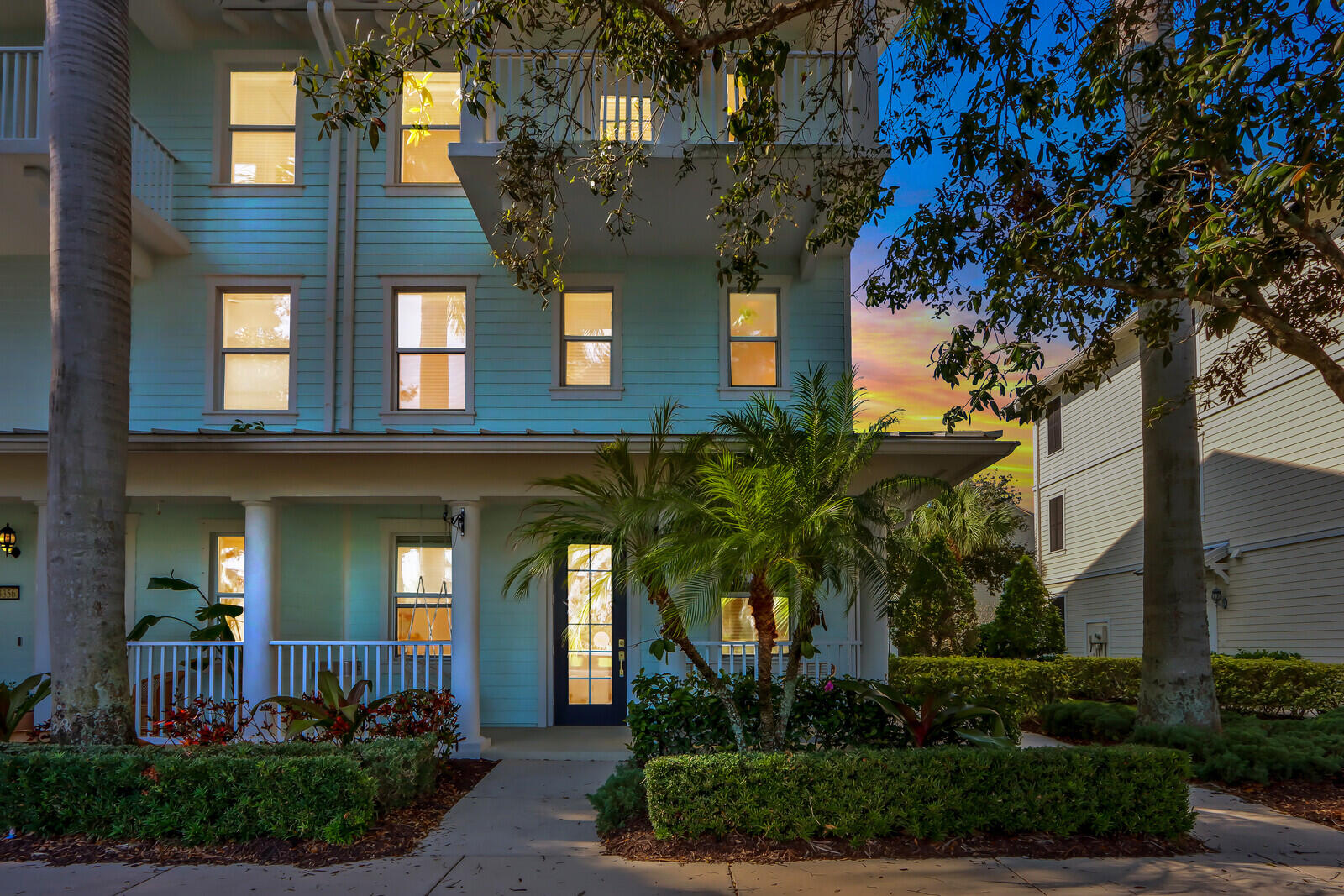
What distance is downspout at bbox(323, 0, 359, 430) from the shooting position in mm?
12445

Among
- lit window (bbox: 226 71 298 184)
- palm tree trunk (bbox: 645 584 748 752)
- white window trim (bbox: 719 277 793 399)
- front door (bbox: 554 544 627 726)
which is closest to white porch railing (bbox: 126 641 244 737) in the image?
front door (bbox: 554 544 627 726)

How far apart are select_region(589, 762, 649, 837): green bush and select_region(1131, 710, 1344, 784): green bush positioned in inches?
214

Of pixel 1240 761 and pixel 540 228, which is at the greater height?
pixel 540 228

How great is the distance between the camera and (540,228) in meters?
8.88

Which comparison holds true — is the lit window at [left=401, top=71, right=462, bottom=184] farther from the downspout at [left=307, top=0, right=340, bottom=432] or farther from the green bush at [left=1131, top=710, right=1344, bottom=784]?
the green bush at [left=1131, top=710, right=1344, bottom=784]

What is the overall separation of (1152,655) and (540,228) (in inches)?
307

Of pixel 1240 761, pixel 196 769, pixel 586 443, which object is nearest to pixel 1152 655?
pixel 1240 761

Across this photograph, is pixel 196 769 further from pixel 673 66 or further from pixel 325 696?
pixel 673 66

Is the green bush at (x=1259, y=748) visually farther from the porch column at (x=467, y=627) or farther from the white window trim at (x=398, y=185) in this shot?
the white window trim at (x=398, y=185)

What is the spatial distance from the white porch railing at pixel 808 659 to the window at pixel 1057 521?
16.3 metres

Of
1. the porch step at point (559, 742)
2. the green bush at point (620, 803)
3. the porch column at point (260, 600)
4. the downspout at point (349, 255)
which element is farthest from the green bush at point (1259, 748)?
the downspout at point (349, 255)

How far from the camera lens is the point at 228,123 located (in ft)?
42.8

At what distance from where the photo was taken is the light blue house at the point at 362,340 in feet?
41.3

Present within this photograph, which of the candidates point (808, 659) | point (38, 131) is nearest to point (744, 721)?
point (808, 659)
